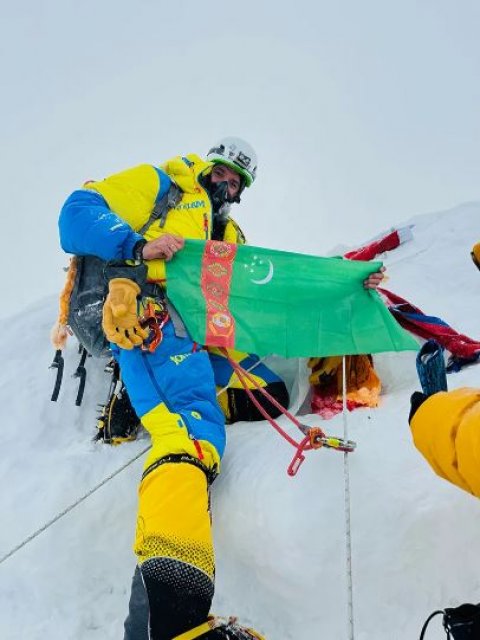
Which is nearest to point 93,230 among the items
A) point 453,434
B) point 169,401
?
point 169,401

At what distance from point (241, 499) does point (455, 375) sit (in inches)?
66.0

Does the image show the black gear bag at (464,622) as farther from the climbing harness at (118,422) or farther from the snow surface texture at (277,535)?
the climbing harness at (118,422)

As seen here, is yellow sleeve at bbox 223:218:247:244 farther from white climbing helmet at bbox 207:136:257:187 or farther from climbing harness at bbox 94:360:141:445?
climbing harness at bbox 94:360:141:445

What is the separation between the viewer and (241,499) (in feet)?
9.44

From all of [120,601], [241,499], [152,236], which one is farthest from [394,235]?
[120,601]

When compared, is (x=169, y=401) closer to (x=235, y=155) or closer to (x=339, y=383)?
(x=339, y=383)

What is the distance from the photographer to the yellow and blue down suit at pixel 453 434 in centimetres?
151

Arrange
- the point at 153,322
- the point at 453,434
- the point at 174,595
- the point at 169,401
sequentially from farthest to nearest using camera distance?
1. the point at 153,322
2. the point at 169,401
3. the point at 174,595
4. the point at 453,434

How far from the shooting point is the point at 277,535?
2.61 meters

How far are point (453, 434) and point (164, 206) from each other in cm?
287

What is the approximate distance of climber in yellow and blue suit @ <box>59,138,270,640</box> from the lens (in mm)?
2105

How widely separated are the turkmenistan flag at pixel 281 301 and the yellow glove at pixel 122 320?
1.56 feet

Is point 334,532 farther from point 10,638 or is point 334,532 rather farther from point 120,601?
point 10,638

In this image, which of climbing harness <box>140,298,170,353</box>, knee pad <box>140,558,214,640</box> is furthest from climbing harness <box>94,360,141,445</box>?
knee pad <box>140,558,214,640</box>
